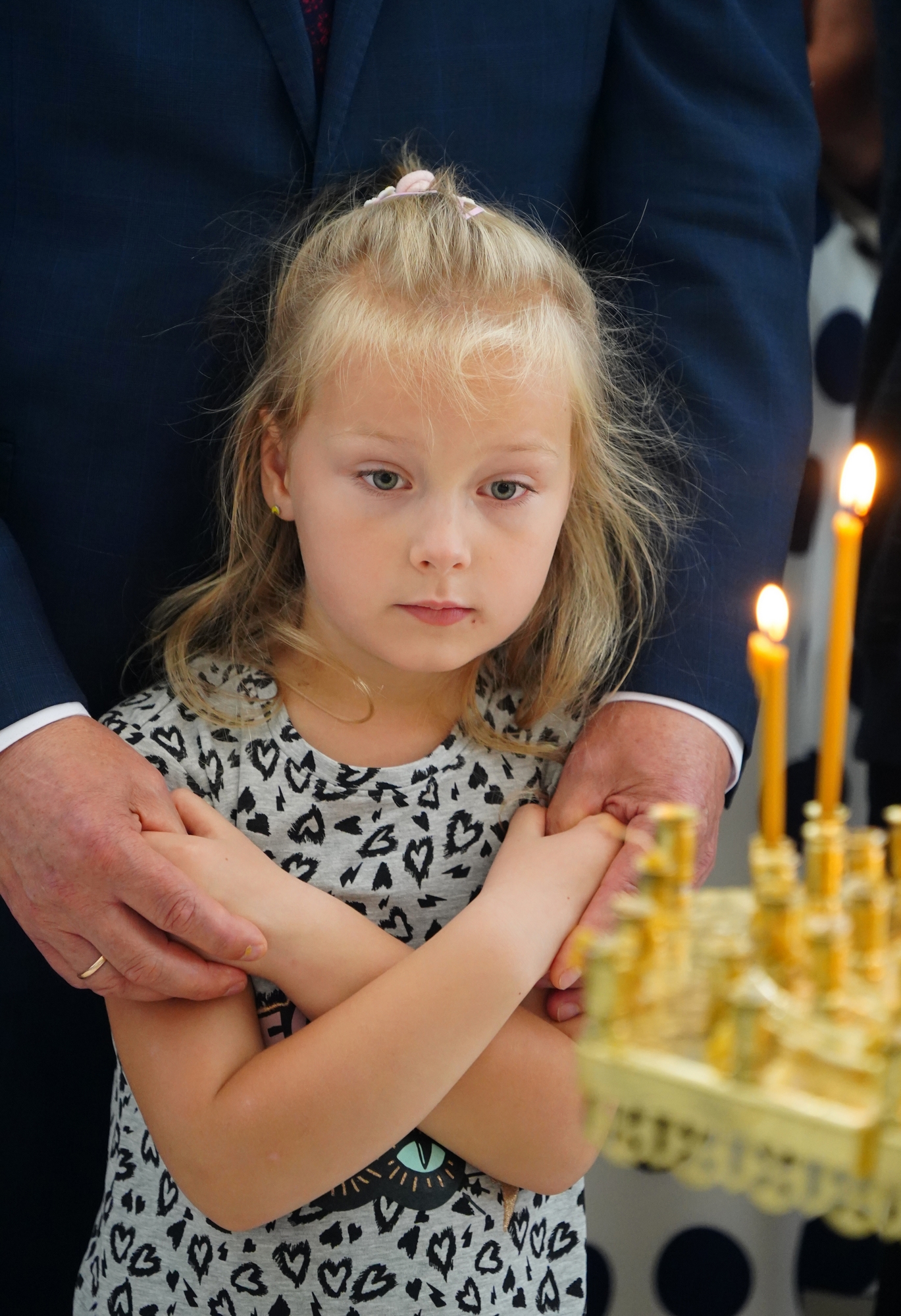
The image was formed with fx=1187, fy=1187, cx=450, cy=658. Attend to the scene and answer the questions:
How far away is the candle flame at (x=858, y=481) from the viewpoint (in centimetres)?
60

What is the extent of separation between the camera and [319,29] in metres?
1.31

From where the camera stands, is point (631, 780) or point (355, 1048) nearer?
point (355, 1048)

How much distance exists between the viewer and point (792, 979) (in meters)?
0.56

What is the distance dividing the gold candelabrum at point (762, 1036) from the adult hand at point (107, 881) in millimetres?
540

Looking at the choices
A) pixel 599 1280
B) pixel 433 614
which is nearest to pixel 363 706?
pixel 433 614

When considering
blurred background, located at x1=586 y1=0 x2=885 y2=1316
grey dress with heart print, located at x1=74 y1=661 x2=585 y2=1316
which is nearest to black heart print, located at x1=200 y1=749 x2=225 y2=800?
grey dress with heart print, located at x1=74 y1=661 x2=585 y2=1316

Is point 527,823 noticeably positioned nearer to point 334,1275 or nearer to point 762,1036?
point 334,1275

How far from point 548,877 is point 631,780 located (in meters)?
0.15

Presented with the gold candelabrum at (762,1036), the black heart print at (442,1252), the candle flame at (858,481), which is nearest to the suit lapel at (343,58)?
the candle flame at (858,481)

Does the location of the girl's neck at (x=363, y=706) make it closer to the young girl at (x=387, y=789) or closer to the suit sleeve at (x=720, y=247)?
the young girl at (x=387, y=789)

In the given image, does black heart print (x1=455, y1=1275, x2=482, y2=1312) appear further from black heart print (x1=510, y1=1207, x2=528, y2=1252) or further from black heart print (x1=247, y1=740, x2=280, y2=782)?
black heart print (x1=247, y1=740, x2=280, y2=782)

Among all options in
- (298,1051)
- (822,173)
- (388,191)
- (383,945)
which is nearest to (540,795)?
(383,945)

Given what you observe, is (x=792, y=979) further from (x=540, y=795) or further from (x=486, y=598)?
(x=540, y=795)

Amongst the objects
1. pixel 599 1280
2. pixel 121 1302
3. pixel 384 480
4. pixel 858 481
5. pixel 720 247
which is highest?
pixel 720 247
